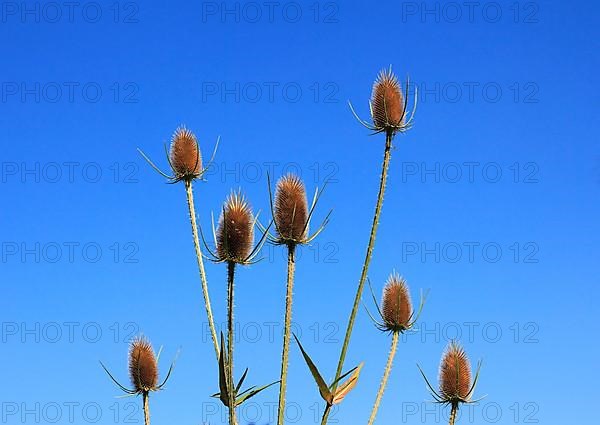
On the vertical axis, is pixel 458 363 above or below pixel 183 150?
below

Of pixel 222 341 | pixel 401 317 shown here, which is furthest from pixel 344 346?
pixel 401 317

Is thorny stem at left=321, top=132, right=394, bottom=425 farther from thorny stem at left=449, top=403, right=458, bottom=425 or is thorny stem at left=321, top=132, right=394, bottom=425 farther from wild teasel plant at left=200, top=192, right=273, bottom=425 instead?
thorny stem at left=449, top=403, right=458, bottom=425

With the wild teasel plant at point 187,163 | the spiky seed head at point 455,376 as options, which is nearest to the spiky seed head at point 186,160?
the wild teasel plant at point 187,163

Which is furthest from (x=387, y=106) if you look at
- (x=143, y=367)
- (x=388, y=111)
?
(x=143, y=367)

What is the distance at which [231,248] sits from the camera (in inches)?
248

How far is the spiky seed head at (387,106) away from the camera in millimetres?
6902

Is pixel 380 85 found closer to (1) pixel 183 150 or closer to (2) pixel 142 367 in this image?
(1) pixel 183 150

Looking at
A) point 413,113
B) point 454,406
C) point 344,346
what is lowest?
point 454,406

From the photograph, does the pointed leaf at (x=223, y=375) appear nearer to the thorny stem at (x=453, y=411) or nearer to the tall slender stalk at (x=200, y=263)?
the tall slender stalk at (x=200, y=263)

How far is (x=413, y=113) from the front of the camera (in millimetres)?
6984

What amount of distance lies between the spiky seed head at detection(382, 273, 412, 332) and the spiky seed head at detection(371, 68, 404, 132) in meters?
2.13

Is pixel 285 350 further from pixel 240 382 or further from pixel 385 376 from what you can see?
pixel 385 376

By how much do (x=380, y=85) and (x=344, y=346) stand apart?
244 centimetres

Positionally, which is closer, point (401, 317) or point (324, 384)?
point (324, 384)
